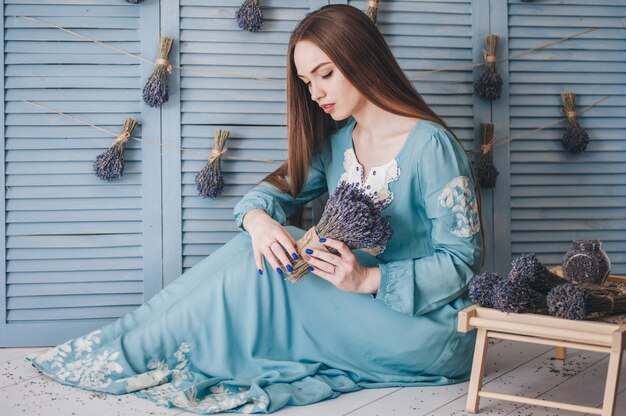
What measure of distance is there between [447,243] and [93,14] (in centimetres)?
156

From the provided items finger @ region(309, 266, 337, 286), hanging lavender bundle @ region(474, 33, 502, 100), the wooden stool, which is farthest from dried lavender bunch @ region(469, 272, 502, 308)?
hanging lavender bundle @ region(474, 33, 502, 100)

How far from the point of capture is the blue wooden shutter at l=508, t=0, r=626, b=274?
303 cm

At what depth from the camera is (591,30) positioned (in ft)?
10.0

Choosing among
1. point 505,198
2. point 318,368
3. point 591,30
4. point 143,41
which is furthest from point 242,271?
point 591,30

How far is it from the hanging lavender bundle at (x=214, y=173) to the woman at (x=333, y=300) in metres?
0.38

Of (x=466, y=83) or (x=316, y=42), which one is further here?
(x=466, y=83)

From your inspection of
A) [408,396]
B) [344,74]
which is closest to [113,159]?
[344,74]

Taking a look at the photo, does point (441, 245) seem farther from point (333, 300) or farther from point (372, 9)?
point (372, 9)

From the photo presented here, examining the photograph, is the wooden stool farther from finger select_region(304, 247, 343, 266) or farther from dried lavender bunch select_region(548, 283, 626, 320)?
finger select_region(304, 247, 343, 266)

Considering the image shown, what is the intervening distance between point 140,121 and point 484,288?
1.48 metres

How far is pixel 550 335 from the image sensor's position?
1.95 metres

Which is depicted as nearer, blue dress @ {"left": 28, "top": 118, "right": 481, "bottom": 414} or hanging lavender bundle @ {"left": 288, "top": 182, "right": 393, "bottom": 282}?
hanging lavender bundle @ {"left": 288, "top": 182, "right": 393, "bottom": 282}

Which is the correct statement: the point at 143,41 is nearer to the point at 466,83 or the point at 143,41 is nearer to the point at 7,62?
the point at 7,62

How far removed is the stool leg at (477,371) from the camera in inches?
82.6
